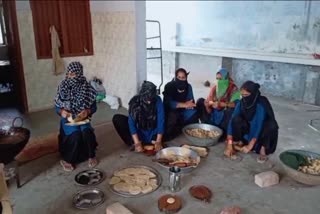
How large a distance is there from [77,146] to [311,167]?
6.57 ft

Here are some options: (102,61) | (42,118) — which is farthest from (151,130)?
(102,61)

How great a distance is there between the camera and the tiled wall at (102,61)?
13.6 feet

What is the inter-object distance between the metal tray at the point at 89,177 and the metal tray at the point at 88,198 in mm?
119

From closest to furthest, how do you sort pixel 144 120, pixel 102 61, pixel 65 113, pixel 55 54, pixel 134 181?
pixel 134 181
pixel 65 113
pixel 144 120
pixel 55 54
pixel 102 61

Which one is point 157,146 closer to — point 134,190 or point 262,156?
point 134,190

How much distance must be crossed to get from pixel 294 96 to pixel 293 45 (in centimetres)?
96

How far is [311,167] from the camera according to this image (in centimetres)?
231

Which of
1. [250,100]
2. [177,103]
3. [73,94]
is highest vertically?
[73,94]

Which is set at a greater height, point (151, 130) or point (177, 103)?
point (177, 103)

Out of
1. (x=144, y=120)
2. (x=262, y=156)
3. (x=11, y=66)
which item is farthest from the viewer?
(x=11, y=66)

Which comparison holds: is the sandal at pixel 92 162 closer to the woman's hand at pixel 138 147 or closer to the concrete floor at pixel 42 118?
the woman's hand at pixel 138 147

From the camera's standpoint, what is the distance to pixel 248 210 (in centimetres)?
202

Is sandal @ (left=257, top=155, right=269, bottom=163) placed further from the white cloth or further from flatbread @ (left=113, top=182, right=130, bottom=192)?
the white cloth

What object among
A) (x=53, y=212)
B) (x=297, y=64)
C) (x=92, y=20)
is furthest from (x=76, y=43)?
(x=297, y=64)
